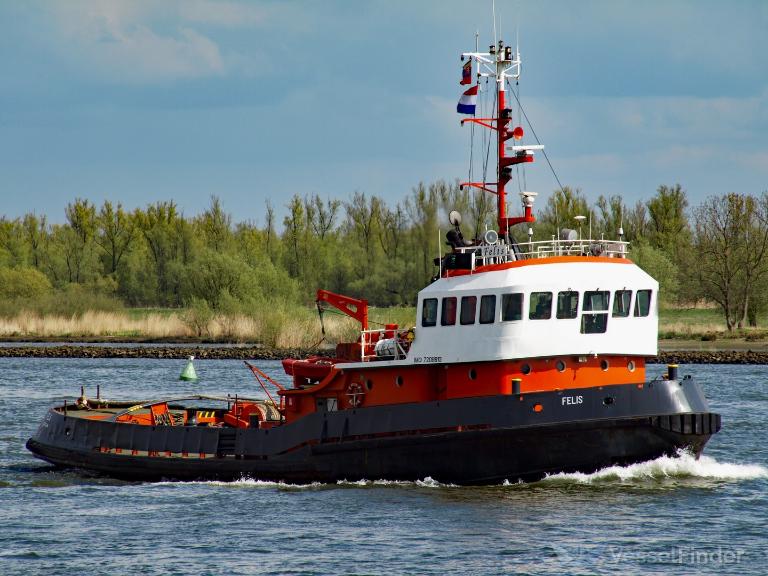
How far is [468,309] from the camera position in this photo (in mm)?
21203

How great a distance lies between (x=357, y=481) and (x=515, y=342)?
414 cm

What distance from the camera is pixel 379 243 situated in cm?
8944

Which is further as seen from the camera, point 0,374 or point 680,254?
point 680,254

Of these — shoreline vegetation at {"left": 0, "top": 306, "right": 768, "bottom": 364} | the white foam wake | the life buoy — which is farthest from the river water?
shoreline vegetation at {"left": 0, "top": 306, "right": 768, "bottom": 364}

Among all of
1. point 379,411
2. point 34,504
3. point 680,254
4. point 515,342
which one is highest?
point 680,254

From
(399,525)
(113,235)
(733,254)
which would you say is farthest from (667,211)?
(399,525)

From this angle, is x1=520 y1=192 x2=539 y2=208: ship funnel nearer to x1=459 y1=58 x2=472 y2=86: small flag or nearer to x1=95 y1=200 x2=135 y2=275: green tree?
x1=459 y1=58 x2=472 y2=86: small flag

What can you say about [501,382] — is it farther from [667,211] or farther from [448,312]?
[667,211]

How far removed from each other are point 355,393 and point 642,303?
5712 millimetres

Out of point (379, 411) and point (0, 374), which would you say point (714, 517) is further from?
point (0, 374)

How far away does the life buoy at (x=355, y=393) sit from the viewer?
22.7 m

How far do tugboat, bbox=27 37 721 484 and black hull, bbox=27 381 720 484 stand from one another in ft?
0.08

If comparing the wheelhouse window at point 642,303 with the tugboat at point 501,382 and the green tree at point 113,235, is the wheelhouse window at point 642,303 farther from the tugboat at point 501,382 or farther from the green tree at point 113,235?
the green tree at point 113,235

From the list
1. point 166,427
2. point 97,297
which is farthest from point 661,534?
point 97,297
